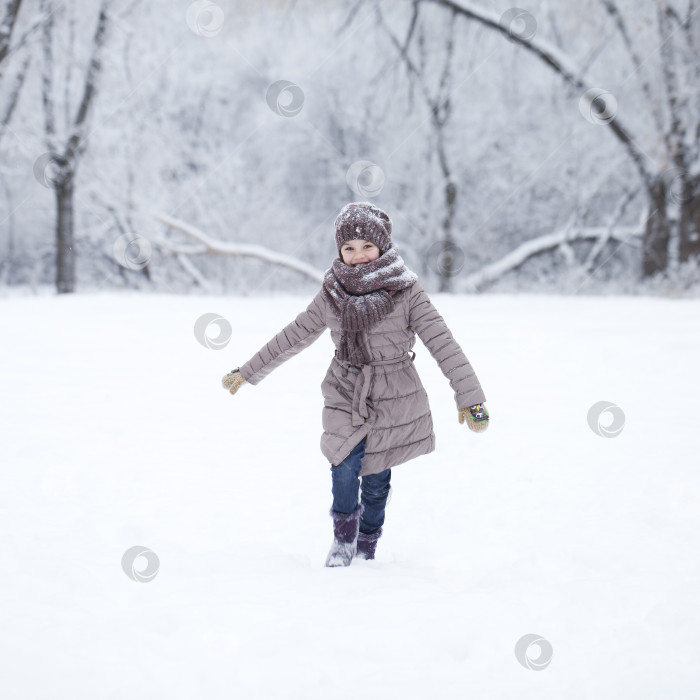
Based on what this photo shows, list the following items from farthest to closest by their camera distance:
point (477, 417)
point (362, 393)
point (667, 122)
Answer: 1. point (667, 122)
2. point (362, 393)
3. point (477, 417)

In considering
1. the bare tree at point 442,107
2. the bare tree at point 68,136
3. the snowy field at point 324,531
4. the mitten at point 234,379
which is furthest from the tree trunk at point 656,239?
the mitten at point 234,379

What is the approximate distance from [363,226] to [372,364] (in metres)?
0.61

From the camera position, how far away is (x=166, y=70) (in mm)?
14383

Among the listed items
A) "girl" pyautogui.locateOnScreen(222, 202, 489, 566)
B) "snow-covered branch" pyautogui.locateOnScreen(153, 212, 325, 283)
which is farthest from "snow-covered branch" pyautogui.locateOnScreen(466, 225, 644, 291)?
"girl" pyautogui.locateOnScreen(222, 202, 489, 566)

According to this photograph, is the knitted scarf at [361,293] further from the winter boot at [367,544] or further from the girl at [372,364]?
the winter boot at [367,544]

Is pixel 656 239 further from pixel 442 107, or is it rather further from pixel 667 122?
pixel 442 107

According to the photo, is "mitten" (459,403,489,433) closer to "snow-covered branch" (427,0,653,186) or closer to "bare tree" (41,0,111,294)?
"snow-covered branch" (427,0,653,186)

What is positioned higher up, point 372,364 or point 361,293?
point 361,293

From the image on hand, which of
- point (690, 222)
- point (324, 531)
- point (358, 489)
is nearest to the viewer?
point (358, 489)

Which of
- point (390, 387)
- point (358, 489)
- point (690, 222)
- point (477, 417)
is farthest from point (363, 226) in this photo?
point (690, 222)

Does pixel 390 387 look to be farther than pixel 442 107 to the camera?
No

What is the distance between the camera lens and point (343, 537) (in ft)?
9.87

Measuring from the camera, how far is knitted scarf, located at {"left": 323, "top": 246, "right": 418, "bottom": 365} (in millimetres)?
2766

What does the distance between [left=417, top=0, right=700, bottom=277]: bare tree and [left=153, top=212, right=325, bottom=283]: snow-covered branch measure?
265 inches
